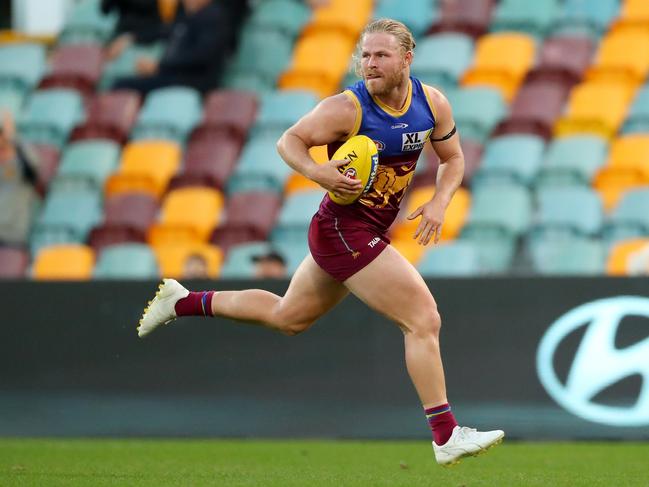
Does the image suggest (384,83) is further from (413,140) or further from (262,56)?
(262,56)

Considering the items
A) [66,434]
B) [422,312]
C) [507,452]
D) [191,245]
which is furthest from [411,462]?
[191,245]

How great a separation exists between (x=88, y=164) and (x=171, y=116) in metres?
1.02

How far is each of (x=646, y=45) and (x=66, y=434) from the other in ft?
23.7

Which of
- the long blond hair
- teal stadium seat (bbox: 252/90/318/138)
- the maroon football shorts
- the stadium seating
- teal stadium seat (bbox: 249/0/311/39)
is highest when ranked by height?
teal stadium seat (bbox: 249/0/311/39)

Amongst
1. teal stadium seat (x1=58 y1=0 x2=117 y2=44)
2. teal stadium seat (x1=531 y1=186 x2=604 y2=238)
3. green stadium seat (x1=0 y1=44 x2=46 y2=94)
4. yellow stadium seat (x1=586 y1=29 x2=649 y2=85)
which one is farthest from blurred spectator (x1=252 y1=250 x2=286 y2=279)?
teal stadium seat (x1=58 y1=0 x2=117 y2=44)

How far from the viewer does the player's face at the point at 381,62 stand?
621 cm

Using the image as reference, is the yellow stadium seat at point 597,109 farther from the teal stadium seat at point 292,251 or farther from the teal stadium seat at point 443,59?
the teal stadium seat at point 292,251

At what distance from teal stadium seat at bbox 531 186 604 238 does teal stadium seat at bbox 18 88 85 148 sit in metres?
5.33

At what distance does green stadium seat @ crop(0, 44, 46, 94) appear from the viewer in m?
15.2

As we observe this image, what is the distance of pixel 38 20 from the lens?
17.1 meters

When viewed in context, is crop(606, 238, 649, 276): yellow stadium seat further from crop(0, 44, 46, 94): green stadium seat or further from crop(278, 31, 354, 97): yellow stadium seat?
crop(0, 44, 46, 94): green stadium seat

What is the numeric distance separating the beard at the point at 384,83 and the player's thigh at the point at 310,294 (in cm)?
92

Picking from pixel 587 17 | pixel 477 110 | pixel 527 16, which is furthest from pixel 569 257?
pixel 527 16

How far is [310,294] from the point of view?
670cm
